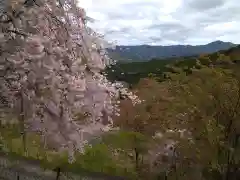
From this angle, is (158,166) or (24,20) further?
(158,166)

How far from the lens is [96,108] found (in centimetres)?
663

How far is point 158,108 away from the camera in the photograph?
562 inches

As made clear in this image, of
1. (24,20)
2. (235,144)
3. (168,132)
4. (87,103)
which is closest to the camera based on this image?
(24,20)

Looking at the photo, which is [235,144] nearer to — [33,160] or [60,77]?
[60,77]

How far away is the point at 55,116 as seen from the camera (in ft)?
19.0

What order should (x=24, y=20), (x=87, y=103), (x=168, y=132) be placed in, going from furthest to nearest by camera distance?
1. (x=168, y=132)
2. (x=87, y=103)
3. (x=24, y=20)

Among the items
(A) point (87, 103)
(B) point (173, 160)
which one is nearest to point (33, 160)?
(B) point (173, 160)

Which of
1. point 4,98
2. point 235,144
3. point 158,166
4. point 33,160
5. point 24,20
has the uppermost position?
point 24,20

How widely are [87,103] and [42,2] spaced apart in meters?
1.83

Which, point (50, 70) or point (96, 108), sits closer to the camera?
point (50, 70)

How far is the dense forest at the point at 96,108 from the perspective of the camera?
5.41m

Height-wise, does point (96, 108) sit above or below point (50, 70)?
below

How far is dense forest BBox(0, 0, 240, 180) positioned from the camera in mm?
5414

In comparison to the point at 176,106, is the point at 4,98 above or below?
above
